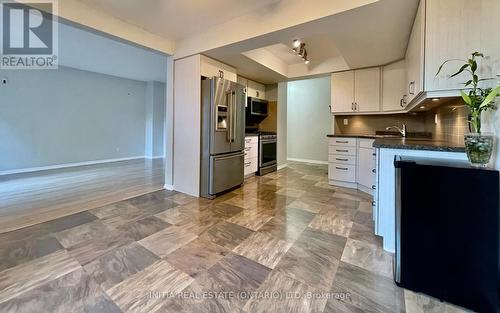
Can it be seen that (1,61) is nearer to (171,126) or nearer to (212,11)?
(171,126)

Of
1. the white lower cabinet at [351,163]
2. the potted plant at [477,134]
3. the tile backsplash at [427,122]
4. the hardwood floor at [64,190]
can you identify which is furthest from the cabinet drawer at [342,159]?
the hardwood floor at [64,190]

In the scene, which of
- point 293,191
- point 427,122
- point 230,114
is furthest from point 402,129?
point 230,114

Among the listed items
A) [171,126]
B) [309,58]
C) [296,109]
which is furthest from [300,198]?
[296,109]

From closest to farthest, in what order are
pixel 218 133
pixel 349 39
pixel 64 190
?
1. pixel 349 39
2. pixel 218 133
3. pixel 64 190

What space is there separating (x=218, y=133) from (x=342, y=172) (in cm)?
240

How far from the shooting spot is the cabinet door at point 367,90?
404 cm

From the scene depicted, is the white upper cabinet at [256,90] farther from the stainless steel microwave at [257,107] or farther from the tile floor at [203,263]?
the tile floor at [203,263]

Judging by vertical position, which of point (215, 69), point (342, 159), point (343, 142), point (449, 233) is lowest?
point (449, 233)

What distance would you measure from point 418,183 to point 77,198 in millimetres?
4212

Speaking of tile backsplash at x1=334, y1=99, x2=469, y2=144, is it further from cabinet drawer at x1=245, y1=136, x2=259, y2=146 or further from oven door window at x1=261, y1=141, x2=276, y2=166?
cabinet drawer at x1=245, y1=136, x2=259, y2=146

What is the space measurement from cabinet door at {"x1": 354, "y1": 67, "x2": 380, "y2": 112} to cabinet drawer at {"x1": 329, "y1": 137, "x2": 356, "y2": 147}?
2.19 ft

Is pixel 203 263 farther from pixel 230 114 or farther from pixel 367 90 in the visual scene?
pixel 367 90

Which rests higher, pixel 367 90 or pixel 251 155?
pixel 367 90

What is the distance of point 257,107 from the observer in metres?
5.30
